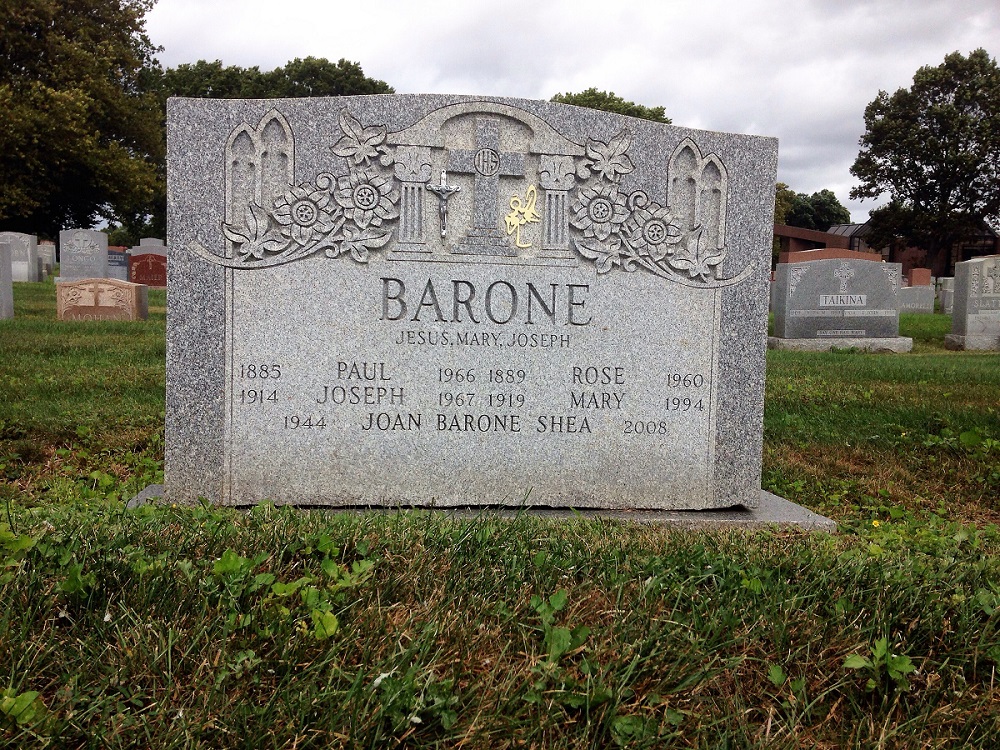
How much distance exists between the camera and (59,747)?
62.7 inches

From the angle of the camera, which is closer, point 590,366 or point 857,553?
point 857,553

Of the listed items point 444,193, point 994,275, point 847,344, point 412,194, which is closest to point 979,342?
point 994,275

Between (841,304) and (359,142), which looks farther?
(841,304)

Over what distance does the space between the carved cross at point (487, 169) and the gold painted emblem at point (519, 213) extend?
73mm

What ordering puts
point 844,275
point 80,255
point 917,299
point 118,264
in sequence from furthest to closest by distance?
point 118,264 < point 917,299 < point 80,255 < point 844,275

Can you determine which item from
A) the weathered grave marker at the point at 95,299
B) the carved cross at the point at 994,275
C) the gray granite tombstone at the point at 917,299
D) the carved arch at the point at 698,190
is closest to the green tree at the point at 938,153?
the gray granite tombstone at the point at 917,299

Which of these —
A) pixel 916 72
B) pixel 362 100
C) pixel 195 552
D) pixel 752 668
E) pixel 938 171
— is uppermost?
pixel 916 72

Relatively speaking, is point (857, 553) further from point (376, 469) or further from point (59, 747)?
point (59, 747)

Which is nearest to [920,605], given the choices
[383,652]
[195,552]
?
[383,652]

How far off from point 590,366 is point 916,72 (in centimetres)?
3623

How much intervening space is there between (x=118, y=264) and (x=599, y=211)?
2546 centimetres

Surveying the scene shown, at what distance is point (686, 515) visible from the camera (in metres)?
3.84

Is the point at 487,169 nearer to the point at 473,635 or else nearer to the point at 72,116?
the point at 473,635

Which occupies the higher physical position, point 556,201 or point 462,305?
point 556,201
